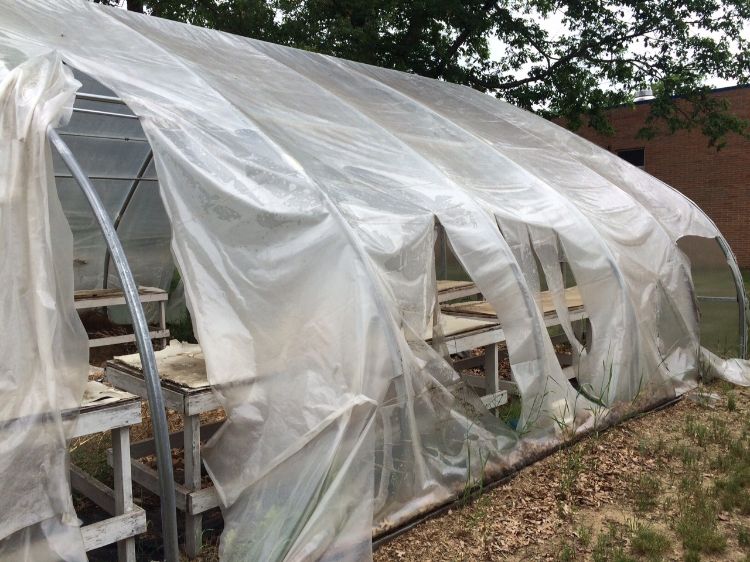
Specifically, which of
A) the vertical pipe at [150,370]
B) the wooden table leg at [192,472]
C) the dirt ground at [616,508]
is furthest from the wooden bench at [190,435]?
Answer: the dirt ground at [616,508]

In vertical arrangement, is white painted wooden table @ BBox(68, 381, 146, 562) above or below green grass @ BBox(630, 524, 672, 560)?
above

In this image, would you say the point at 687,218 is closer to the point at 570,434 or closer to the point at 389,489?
the point at 570,434

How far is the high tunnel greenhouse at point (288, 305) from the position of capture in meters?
2.95

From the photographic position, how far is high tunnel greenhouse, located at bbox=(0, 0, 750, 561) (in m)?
2.95

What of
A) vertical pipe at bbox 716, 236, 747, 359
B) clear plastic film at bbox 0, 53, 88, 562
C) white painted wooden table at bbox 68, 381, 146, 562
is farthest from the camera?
vertical pipe at bbox 716, 236, 747, 359

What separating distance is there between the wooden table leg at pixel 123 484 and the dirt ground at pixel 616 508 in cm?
116

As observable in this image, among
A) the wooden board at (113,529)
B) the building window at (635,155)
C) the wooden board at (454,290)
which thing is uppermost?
the building window at (635,155)

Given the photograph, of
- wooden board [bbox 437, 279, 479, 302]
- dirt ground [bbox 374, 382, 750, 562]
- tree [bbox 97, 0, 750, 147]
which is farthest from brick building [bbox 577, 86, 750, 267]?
dirt ground [bbox 374, 382, 750, 562]

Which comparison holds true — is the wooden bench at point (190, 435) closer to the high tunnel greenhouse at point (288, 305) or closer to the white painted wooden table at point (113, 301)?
the high tunnel greenhouse at point (288, 305)

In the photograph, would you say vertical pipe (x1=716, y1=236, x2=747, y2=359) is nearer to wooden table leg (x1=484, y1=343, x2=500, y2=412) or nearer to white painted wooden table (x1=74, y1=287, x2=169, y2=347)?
wooden table leg (x1=484, y1=343, x2=500, y2=412)

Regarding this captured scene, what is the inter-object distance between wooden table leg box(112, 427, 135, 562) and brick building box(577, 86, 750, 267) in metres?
15.5

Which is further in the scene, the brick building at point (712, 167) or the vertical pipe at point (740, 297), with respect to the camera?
the brick building at point (712, 167)

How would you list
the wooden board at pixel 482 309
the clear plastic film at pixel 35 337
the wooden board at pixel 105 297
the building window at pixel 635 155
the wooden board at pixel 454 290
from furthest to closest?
1. the building window at pixel 635 155
2. the wooden board at pixel 105 297
3. the wooden board at pixel 454 290
4. the wooden board at pixel 482 309
5. the clear plastic film at pixel 35 337

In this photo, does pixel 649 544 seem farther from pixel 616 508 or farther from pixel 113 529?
pixel 113 529
